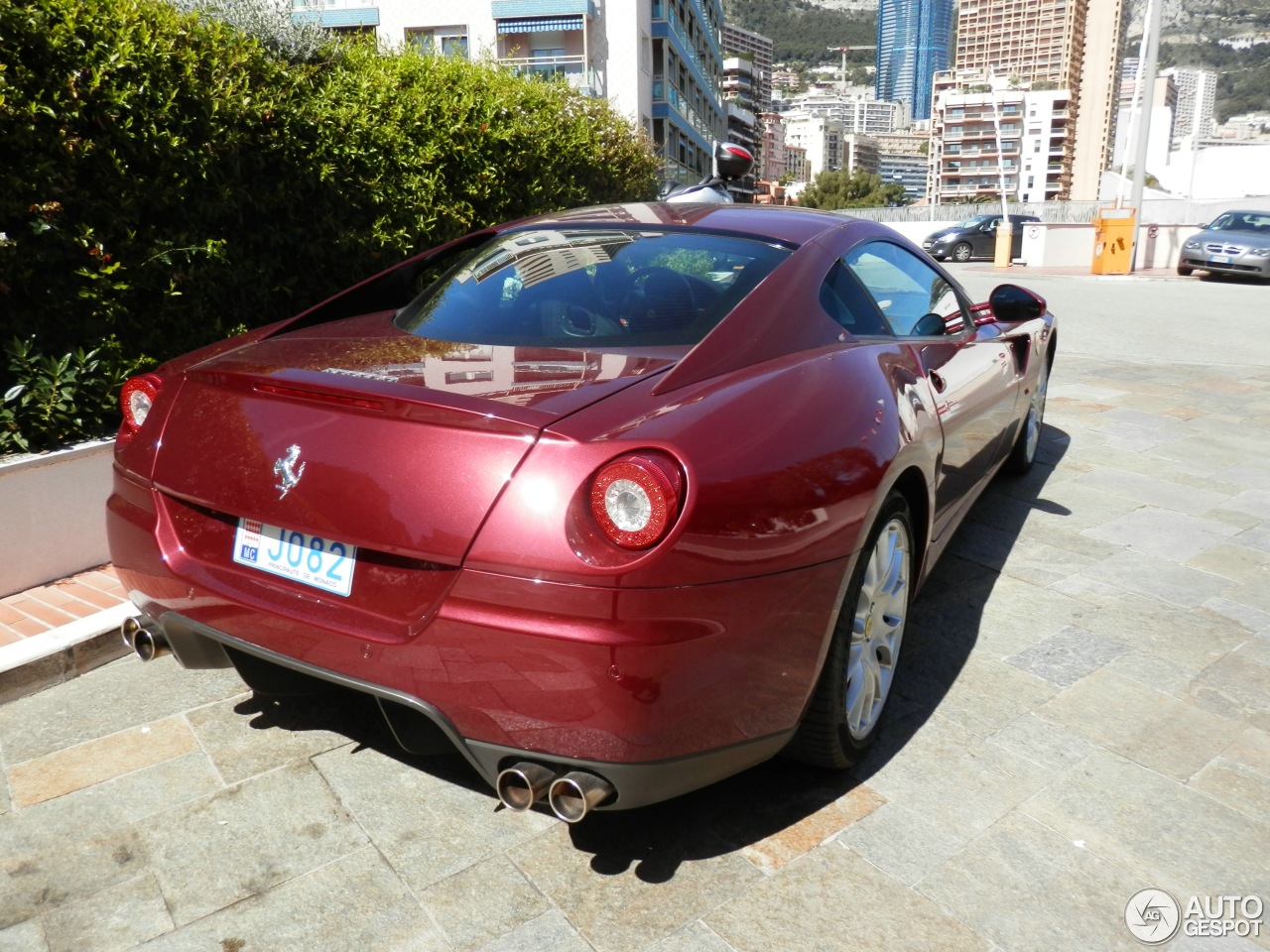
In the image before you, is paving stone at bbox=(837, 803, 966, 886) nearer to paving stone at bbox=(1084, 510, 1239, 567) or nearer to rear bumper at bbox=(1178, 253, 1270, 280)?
paving stone at bbox=(1084, 510, 1239, 567)

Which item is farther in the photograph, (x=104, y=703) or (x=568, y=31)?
(x=568, y=31)

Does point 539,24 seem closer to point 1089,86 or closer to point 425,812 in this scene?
point 425,812

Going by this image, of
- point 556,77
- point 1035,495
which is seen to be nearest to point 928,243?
point 556,77

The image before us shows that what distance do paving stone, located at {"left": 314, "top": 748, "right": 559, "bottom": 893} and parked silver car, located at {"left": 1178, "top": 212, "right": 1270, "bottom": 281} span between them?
68.2 feet

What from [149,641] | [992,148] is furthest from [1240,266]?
[992,148]

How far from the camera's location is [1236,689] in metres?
3.26

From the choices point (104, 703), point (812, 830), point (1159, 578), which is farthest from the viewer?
point (1159, 578)

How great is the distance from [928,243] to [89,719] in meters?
29.5

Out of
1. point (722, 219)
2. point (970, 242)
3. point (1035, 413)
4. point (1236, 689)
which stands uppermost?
point (722, 219)

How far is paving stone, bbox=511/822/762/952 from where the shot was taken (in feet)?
7.09

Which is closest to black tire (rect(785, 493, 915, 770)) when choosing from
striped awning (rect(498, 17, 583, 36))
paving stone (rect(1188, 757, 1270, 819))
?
paving stone (rect(1188, 757, 1270, 819))

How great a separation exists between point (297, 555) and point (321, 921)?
76 cm

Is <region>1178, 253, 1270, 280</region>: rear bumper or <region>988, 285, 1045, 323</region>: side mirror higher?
<region>988, 285, 1045, 323</region>: side mirror

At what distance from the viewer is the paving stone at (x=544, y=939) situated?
2.09 metres
